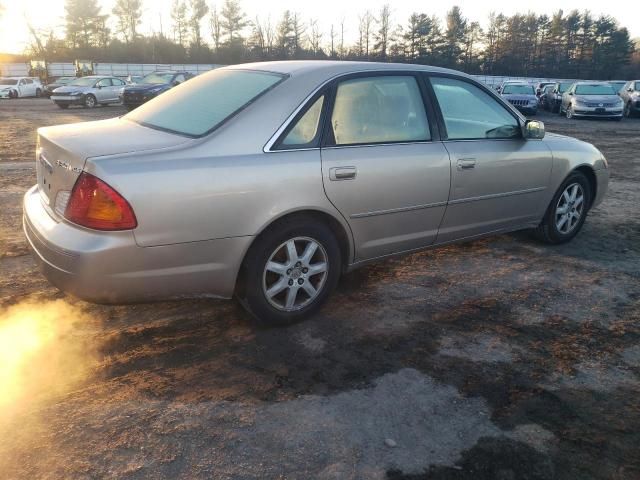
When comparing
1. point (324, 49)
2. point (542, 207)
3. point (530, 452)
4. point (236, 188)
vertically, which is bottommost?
point (530, 452)

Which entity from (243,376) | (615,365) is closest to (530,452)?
(615,365)

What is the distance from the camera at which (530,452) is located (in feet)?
7.56

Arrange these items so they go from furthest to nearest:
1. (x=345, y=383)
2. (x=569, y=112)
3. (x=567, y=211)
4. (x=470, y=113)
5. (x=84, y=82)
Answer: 1. (x=84, y=82)
2. (x=569, y=112)
3. (x=567, y=211)
4. (x=470, y=113)
5. (x=345, y=383)

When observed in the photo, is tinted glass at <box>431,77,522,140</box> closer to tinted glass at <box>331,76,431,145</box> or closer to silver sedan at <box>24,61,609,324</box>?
silver sedan at <box>24,61,609,324</box>

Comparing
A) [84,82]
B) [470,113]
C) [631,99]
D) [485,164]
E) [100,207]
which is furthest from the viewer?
[84,82]

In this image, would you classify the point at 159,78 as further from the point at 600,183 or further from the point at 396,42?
the point at 396,42

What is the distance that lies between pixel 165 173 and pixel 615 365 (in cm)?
267

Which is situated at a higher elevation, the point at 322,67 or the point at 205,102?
the point at 322,67

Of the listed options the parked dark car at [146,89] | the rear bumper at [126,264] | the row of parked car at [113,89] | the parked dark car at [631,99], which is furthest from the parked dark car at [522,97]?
the rear bumper at [126,264]

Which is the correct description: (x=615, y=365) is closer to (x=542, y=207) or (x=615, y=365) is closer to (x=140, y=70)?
(x=542, y=207)

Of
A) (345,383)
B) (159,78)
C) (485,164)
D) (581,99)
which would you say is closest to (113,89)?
(159,78)

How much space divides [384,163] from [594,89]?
22020mm

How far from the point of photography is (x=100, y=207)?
270 cm

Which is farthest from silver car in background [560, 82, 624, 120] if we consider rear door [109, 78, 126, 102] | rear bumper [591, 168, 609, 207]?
rear door [109, 78, 126, 102]
